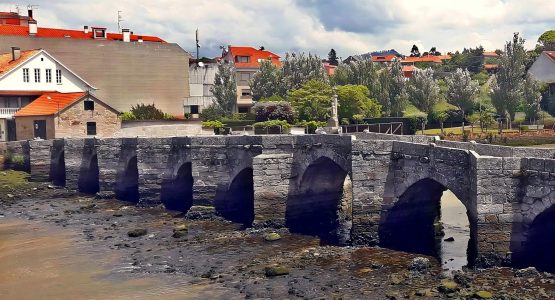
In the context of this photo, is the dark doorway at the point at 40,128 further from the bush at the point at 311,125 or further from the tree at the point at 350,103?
the tree at the point at 350,103

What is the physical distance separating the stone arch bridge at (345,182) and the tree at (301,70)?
32.4m

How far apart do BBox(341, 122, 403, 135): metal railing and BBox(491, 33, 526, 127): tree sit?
48.9ft

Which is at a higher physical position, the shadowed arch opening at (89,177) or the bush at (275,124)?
the bush at (275,124)

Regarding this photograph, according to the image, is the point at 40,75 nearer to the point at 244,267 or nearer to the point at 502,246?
the point at 244,267

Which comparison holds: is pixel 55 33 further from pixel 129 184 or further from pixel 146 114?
pixel 129 184

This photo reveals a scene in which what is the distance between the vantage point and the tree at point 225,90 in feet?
258

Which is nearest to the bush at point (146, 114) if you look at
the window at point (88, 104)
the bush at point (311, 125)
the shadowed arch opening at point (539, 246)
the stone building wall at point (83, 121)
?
the stone building wall at point (83, 121)

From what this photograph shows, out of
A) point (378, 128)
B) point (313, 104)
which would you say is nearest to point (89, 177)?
point (313, 104)

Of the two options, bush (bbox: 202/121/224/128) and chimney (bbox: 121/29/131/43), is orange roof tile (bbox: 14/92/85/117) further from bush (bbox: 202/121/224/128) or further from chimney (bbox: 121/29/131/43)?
chimney (bbox: 121/29/131/43)

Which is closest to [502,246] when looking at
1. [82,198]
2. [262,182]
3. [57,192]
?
[262,182]

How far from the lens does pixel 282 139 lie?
3738 centimetres

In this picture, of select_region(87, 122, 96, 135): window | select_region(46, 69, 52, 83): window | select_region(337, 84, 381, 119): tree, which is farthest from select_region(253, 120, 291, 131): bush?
select_region(46, 69, 52, 83): window

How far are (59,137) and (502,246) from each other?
4521 centimetres

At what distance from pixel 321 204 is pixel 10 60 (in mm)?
43977
